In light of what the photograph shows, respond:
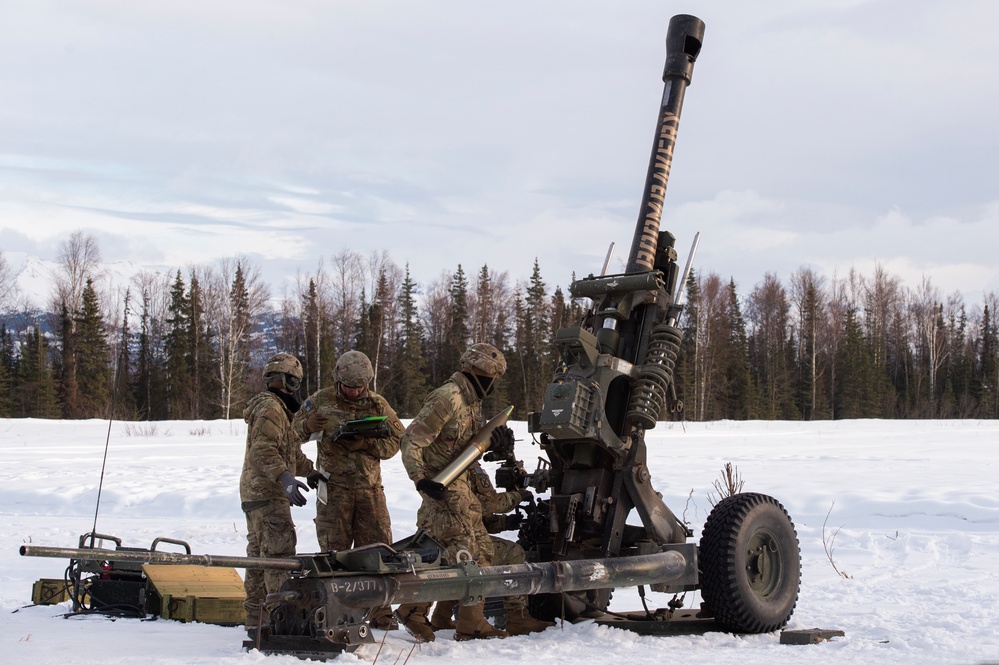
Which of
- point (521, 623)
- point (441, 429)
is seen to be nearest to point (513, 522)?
point (521, 623)

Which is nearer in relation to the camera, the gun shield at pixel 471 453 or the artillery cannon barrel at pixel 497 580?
the artillery cannon barrel at pixel 497 580

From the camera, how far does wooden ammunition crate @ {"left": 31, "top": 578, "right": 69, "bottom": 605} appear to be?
767cm

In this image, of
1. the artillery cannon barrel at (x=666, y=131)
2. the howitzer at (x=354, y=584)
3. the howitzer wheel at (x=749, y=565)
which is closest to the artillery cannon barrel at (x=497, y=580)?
the howitzer at (x=354, y=584)

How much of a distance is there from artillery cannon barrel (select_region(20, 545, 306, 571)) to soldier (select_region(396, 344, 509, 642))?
1.30m

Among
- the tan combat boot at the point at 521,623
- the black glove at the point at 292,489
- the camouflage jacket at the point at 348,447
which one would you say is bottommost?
the tan combat boot at the point at 521,623

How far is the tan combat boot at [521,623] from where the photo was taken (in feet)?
23.2

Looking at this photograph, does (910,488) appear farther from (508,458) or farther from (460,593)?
(460,593)

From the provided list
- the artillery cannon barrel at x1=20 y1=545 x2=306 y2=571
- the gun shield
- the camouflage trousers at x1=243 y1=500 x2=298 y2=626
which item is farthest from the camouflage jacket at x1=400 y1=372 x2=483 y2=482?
the artillery cannon barrel at x1=20 y1=545 x2=306 y2=571

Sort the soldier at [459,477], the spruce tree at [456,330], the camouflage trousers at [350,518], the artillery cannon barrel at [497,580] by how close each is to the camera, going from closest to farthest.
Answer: the artillery cannon barrel at [497,580] → the soldier at [459,477] → the camouflage trousers at [350,518] → the spruce tree at [456,330]

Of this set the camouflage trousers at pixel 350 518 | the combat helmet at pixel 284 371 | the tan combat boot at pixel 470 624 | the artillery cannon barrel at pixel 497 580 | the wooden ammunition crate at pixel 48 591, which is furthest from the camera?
the wooden ammunition crate at pixel 48 591

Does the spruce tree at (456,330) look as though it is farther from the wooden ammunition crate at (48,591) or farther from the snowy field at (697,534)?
the wooden ammunition crate at (48,591)

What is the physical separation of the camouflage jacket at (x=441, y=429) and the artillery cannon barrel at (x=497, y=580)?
3.33ft

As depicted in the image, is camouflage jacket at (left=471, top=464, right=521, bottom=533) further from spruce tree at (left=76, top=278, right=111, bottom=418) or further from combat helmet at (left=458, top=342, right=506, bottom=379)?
spruce tree at (left=76, top=278, right=111, bottom=418)

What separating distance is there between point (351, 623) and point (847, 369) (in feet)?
208
